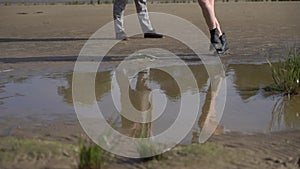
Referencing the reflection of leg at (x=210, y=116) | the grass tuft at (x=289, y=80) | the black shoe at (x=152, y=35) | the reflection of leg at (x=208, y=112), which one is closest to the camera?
the reflection of leg at (x=210, y=116)

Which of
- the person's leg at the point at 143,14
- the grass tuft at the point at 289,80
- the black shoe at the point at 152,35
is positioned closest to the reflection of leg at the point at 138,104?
the grass tuft at the point at 289,80

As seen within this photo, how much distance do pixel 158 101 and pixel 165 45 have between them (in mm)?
3435

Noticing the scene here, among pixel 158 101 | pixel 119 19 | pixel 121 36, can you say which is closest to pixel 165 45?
pixel 121 36

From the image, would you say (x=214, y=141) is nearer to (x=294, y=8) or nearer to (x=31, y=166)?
(x=31, y=166)

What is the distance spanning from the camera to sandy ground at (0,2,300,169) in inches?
142

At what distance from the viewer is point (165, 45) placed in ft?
27.9

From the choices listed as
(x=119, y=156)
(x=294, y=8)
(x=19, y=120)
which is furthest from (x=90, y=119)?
(x=294, y=8)

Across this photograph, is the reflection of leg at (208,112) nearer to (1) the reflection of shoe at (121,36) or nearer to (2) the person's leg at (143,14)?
(1) the reflection of shoe at (121,36)

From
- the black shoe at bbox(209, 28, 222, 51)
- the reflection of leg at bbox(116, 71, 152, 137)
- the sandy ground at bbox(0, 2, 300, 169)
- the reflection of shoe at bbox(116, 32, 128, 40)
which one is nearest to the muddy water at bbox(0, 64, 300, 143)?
the reflection of leg at bbox(116, 71, 152, 137)

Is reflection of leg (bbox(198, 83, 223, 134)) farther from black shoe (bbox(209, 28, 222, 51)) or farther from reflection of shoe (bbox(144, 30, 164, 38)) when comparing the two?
reflection of shoe (bbox(144, 30, 164, 38))

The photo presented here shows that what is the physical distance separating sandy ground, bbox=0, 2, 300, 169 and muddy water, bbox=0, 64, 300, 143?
0.89 feet

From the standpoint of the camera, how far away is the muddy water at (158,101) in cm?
444

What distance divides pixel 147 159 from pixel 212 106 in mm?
1551

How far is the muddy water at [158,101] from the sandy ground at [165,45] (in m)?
0.27
